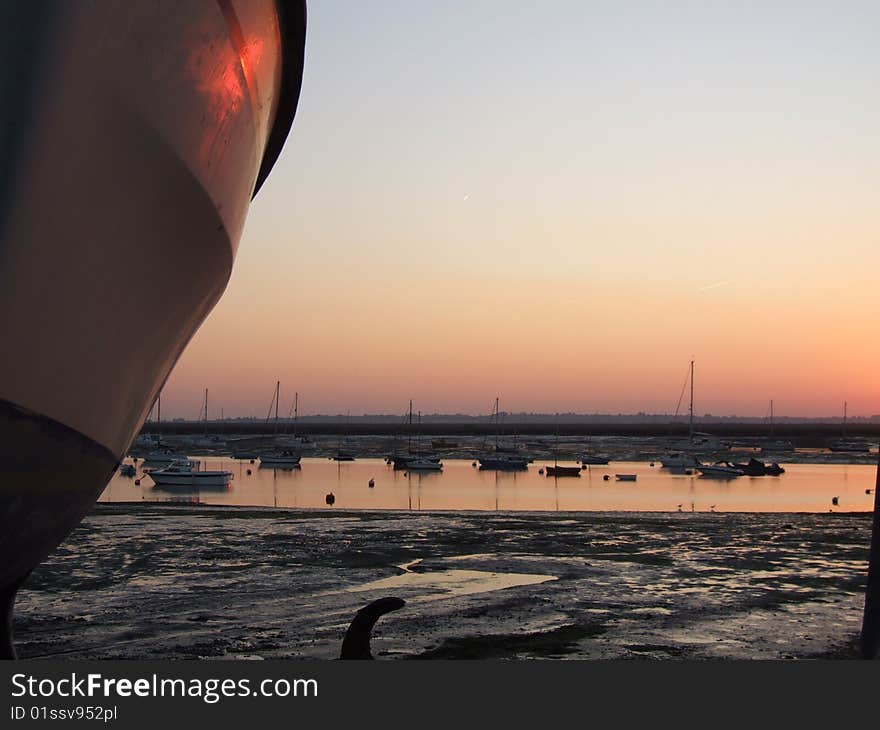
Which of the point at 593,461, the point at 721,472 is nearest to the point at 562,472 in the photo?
the point at 721,472

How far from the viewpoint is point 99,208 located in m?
3.30

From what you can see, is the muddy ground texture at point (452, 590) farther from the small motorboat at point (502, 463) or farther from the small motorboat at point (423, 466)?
the small motorboat at point (502, 463)

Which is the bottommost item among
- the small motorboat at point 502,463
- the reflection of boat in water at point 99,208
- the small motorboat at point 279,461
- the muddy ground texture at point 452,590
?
the small motorboat at point 279,461

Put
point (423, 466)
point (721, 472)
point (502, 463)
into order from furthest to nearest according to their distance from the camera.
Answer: point (502, 463) < point (423, 466) < point (721, 472)

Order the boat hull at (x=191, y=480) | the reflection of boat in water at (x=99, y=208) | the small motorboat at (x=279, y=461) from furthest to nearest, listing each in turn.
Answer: the small motorboat at (x=279, y=461), the boat hull at (x=191, y=480), the reflection of boat in water at (x=99, y=208)

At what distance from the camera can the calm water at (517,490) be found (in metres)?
39.0

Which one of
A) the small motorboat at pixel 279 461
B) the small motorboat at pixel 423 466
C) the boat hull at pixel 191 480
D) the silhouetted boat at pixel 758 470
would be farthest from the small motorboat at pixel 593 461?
the boat hull at pixel 191 480

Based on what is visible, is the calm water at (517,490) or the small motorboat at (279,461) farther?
the small motorboat at (279,461)

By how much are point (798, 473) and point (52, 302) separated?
6719 cm

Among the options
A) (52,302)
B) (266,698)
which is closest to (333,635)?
(266,698)

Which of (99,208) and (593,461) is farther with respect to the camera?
(593,461)

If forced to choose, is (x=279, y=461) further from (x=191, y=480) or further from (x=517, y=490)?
(x=517, y=490)

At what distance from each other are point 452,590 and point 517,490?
34532 millimetres

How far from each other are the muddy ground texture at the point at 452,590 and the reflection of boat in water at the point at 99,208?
6.67 metres
